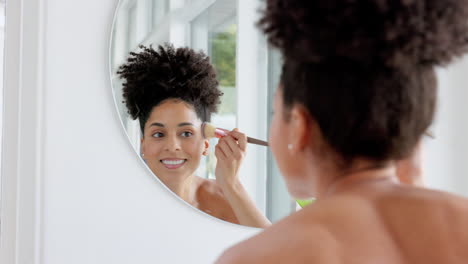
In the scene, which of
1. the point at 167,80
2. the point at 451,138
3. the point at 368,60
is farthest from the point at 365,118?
the point at 451,138

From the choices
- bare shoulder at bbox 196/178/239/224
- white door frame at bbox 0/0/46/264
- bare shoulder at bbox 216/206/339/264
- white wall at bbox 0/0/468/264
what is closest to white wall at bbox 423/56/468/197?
bare shoulder at bbox 196/178/239/224

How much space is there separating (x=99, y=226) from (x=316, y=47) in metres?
0.76

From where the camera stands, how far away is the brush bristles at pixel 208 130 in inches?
48.9

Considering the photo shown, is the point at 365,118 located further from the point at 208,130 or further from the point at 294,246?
the point at 208,130

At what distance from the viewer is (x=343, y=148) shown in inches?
23.6

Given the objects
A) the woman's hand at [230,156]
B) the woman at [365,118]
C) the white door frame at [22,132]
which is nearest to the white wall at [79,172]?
the white door frame at [22,132]

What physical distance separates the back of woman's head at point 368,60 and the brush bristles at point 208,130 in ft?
2.11

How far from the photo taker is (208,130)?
49.0 inches

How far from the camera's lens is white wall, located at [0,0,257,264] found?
1.13 metres

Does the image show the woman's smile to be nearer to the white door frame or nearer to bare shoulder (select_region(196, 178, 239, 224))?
bare shoulder (select_region(196, 178, 239, 224))

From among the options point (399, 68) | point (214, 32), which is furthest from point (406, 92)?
point (214, 32)

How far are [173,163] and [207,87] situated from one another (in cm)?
17

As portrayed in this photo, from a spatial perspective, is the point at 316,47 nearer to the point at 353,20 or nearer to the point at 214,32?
the point at 353,20

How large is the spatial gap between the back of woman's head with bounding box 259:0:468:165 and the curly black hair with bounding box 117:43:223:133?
24.8 inches
